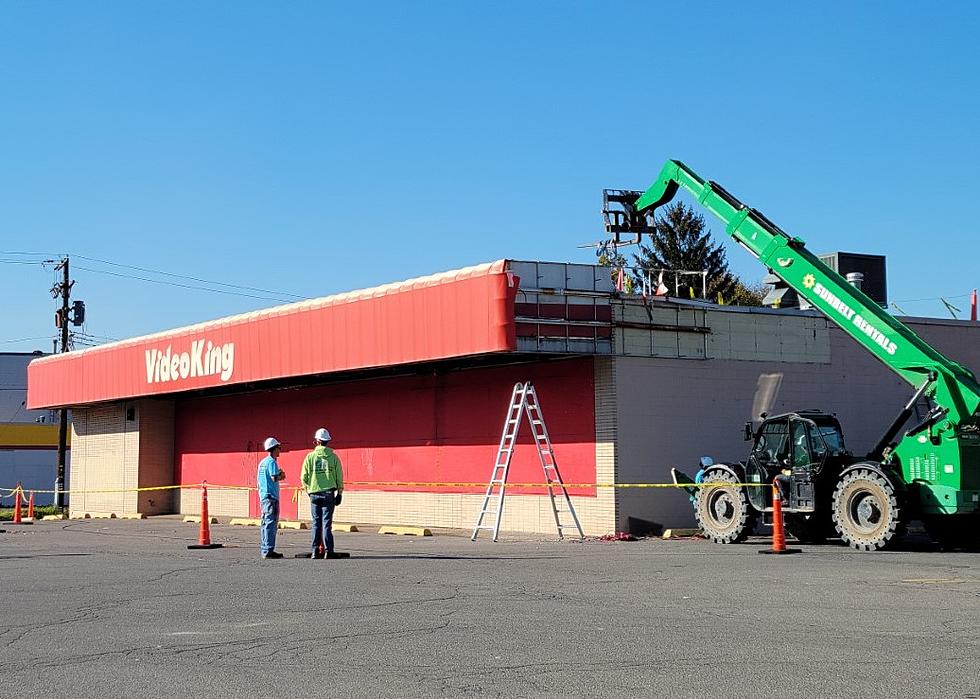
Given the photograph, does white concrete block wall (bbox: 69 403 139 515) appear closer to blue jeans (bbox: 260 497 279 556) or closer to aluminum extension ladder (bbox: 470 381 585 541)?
aluminum extension ladder (bbox: 470 381 585 541)

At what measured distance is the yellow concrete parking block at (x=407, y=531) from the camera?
83.3 feet

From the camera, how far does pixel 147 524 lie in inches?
1296

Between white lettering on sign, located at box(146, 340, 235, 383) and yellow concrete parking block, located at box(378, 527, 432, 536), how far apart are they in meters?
7.60

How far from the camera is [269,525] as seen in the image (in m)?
19.1

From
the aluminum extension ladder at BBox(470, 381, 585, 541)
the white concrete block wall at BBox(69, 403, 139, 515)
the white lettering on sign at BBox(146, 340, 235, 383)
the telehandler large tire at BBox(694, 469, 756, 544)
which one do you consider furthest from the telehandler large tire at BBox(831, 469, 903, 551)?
the white concrete block wall at BBox(69, 403, 139, 515)

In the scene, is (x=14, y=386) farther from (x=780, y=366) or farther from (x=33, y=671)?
(x=33, y=671)

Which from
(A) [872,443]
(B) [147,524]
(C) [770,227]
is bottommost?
(B) [147,524]

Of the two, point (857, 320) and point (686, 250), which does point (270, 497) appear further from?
point (686, 250)

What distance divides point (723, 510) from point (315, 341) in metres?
10.7

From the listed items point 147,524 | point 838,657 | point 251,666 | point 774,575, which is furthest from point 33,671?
point 147,524

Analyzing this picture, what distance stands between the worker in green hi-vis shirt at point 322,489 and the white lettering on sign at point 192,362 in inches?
523

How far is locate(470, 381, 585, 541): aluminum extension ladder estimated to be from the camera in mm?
23062

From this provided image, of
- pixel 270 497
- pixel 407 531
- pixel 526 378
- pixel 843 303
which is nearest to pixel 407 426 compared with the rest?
pixel 407 531

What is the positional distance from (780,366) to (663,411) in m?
3.08
